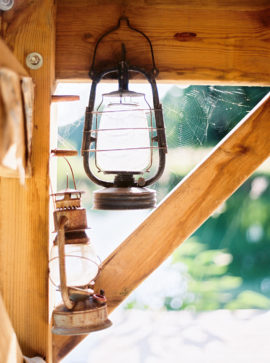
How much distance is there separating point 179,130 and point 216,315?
1.16 meters

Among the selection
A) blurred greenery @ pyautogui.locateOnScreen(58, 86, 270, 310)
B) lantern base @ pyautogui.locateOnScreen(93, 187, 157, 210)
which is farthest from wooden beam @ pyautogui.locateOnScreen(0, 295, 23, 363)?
blurred greenery @ pyautogui.locateOnScreen(58, 86, 270, 310)

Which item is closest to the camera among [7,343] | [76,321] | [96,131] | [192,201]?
[7,343]

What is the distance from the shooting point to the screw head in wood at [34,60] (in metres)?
1.57

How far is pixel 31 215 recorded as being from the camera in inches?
61.3

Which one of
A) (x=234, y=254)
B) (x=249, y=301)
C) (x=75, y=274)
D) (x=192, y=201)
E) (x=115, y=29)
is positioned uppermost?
(x=115, y=29)

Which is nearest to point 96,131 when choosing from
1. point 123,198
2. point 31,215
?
point 123,198

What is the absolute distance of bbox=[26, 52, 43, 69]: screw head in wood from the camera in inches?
61.6

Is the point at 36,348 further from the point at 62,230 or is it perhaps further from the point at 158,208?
the point at 158,208

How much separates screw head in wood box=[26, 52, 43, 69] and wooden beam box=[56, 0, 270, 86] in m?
0.15

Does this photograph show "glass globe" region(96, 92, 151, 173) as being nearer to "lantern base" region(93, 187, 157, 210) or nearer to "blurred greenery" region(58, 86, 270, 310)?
"lantern base" region(93, 187, 157, 210)

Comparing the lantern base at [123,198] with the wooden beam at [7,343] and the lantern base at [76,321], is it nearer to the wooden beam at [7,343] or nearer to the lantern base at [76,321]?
the lantern base at [76,321]

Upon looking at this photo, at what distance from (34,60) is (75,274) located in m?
0.70

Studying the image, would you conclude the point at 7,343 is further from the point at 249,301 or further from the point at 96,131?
the point at 249,301

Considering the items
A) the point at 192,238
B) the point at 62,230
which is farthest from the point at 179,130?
the point at 62,230
